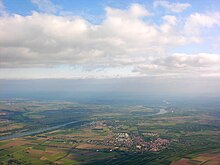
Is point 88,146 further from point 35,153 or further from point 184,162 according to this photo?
point 184,162

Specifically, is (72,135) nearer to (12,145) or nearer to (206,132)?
(12,145)

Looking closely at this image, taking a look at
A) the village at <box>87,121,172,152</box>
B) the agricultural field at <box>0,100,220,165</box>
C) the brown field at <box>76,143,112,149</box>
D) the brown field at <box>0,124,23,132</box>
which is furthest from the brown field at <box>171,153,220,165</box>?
the brown field at <box>0,124,23,132</box>

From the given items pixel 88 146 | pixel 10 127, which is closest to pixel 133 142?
pixel 88 146

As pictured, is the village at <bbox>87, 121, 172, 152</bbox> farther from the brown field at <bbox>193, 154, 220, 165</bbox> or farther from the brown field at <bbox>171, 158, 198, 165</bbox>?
the brown field at <bbox>193, 154, 220, 165</bbox>

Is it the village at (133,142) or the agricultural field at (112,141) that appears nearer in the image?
the agricultural field at (112,141)

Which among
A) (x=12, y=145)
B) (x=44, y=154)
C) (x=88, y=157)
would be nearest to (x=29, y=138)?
(x=12, y=145)

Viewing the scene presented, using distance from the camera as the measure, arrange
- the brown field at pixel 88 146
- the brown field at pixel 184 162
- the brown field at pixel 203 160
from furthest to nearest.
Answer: the brown field at pixel 88 146 < the brown field at pixel 184 162 < the brown field at pixel 203 160

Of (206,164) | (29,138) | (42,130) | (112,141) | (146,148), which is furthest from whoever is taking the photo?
(42,130)

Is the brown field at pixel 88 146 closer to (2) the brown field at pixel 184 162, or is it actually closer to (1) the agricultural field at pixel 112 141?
(1) the agricultural field at pixel 112 141

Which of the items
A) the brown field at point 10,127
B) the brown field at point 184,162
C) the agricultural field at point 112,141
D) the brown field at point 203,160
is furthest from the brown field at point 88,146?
the brown field at point 10,127
